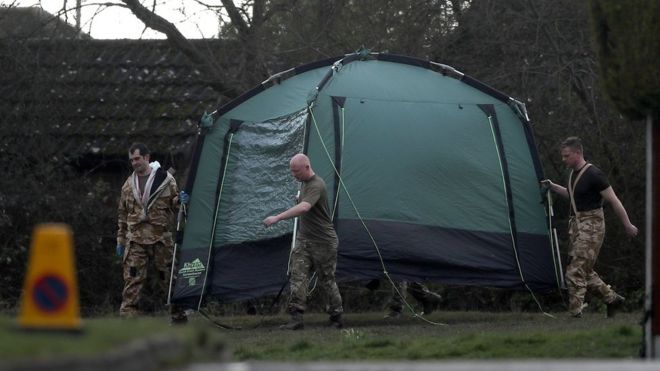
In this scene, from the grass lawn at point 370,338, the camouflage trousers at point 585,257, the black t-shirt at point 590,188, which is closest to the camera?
the grass lawn at point 370,338

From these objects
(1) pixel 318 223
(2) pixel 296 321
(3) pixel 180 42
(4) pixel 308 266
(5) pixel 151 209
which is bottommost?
(2) pixel 296 321

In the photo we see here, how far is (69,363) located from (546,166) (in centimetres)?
1297

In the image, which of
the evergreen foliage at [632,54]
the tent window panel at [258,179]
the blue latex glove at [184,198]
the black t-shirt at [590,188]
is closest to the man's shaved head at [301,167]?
the tent window panel at [258,179]

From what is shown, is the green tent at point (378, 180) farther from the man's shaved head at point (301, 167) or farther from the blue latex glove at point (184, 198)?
the man's shaved head at point (301, 167)

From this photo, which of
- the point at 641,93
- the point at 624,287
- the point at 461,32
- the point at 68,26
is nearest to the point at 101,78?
the point at 68,26

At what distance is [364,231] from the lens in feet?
43.7

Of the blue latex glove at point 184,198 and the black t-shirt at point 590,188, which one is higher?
the black t-shirt at point 590,188

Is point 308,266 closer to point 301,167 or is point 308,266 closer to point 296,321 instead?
point 296,321

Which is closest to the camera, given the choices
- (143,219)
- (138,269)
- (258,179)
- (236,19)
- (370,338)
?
(370,338)

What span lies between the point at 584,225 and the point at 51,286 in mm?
9061

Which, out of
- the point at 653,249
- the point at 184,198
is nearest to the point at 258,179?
the point at 184,198

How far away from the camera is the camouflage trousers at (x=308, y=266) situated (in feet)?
41.1

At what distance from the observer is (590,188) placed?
504 inches

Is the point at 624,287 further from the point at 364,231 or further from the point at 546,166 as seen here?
the point at 364,231
